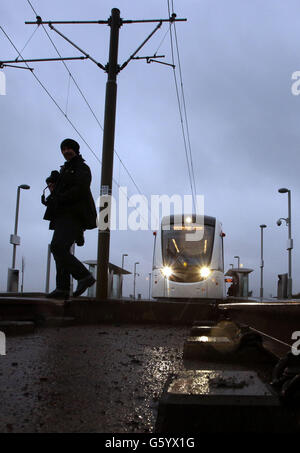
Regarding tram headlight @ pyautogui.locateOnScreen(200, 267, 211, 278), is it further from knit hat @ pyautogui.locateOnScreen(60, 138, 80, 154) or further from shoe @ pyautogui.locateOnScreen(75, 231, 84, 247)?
knit hat @ pyautogui.locateOnScreen(60, 138, 80, 154)

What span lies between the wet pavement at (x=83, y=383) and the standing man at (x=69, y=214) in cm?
159

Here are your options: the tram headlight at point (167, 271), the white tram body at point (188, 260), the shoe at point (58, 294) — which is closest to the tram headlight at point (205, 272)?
the white tram body at point (188, 260)

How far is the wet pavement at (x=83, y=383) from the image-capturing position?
1.43 metres

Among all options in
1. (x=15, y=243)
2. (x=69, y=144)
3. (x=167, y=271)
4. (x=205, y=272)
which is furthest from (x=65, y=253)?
(x=15, y=243)

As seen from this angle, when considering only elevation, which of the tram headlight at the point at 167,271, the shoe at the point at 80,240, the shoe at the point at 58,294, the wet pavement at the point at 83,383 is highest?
the shoe at the point at 80,240

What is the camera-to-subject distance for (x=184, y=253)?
14.5 metres

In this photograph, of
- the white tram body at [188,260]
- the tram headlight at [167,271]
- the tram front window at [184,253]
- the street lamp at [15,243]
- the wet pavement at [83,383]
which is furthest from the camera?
the street lamp at [15,243]

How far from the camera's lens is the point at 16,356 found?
8.69 feet

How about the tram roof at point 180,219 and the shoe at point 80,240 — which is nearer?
the shoe at point 80,240

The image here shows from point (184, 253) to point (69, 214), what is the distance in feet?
31.3

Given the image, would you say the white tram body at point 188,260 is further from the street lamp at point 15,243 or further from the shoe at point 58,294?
the street lamp at point 15,243

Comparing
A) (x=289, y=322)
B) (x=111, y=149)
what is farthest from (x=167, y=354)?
(x=111, y=149)

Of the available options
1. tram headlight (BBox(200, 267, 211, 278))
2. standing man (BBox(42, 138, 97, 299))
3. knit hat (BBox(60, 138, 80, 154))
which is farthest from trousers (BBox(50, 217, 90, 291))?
tram headlight (BBox(200, 267, 211, 278))

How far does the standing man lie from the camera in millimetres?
5105
